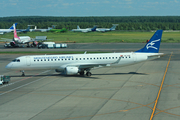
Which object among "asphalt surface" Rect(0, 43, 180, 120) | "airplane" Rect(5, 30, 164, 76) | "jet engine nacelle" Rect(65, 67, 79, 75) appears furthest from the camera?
"airplane" Rect(5, 30, 164, 76)

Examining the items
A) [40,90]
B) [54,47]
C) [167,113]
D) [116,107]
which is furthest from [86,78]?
[54,47]

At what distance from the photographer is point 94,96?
33.0 meters

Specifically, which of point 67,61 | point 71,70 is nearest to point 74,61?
point 67,61

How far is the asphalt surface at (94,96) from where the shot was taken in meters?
25.9

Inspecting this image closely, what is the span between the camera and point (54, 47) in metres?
105

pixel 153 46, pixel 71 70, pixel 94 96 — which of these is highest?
pixel 153 46

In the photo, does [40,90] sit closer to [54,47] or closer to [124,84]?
[124,84]

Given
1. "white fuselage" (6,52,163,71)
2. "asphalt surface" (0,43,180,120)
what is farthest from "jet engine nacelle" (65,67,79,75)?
"white fuselage" (6,52,163,71)

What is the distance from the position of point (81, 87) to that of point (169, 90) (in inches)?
487

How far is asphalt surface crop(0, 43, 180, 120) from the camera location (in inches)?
1019

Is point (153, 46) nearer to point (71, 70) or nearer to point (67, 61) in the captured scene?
point (71, 70)

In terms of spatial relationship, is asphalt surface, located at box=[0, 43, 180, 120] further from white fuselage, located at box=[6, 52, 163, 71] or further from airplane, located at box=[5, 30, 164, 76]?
white fuselage, located at box=[6, 52, 163, 71]

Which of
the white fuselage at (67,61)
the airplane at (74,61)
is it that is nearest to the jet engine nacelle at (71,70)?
the airplane at (74,61)

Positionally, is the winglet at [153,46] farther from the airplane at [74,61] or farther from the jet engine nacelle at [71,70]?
the jet engine nacelle at [71,70]
